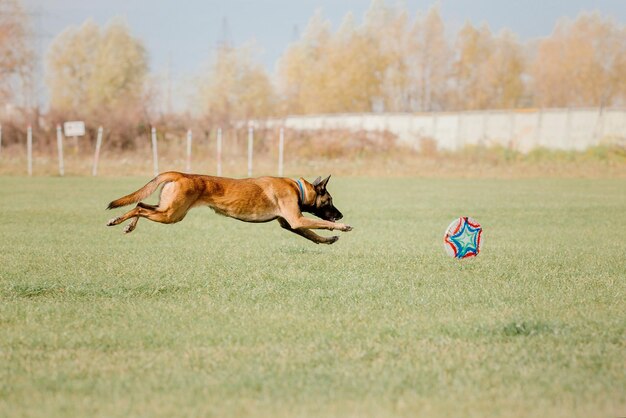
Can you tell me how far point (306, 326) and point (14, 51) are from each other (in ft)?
190

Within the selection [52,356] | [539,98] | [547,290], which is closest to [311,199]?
[547,290]

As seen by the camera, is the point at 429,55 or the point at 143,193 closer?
the point at 143,193

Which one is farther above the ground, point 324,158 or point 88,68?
point 88,68

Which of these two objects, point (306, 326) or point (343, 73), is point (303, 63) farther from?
point (306, 326)

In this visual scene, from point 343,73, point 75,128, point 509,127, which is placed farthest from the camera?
point 343,73

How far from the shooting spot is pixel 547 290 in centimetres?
789

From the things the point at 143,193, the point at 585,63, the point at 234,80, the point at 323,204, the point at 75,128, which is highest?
the point at 585,63

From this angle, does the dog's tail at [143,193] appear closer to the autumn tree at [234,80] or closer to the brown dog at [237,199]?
the brown dog at [237,199]

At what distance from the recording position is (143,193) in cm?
905

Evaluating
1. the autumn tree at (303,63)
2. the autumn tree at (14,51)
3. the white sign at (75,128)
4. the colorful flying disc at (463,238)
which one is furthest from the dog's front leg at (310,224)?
the autumn tree at (303,63)

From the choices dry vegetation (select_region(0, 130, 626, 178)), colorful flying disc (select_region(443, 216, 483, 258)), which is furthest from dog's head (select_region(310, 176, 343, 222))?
dry vegetation (select_region(0, 130, 626, 178))

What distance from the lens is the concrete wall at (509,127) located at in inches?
1788

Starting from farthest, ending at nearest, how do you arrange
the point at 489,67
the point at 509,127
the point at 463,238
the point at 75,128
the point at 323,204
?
1. the point at 489,67
2. the point at 509,127
3. the point at 75,128
4. the point at 323,204
5. the point at 463,238

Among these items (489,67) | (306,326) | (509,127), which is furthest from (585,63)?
(306,326)
